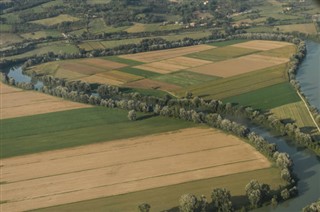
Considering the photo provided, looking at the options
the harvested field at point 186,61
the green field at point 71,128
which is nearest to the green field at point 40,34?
the harvested field at point 186,61

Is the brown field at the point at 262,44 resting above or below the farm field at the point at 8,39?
below

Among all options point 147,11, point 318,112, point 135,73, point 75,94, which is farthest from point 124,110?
point 147,11

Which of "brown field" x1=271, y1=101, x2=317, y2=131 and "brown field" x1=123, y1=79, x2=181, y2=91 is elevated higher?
"brown field" x1=123, y1=79, x2=181, y2=91

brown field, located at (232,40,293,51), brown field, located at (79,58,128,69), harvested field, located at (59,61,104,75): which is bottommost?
harvested field, located at (59,61,104,75)

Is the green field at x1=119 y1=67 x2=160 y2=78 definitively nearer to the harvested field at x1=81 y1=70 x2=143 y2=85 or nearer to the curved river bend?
the harvested field at x1=81 y1=70 x2=143 y2=85

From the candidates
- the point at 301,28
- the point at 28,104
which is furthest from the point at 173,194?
the point at 301,28

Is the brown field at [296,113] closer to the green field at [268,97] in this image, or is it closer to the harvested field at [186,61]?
the green field at [268,97]

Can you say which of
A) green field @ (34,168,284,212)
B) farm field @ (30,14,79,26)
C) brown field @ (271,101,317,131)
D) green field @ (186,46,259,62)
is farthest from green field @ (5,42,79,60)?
green field @ (34,168,284,212)
